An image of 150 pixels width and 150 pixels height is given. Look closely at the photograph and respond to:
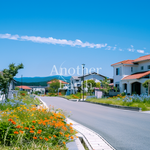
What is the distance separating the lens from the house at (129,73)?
3475 centimetres

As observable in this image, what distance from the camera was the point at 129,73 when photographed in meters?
37.6

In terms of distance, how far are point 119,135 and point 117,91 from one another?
102 feet

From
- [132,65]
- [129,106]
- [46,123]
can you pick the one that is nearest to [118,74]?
[132,65]

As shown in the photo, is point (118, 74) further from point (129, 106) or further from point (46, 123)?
point (46, 123)

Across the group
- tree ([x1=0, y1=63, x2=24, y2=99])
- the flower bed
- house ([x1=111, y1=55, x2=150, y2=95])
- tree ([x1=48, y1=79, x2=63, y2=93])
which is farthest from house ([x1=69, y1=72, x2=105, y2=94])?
the flower bed

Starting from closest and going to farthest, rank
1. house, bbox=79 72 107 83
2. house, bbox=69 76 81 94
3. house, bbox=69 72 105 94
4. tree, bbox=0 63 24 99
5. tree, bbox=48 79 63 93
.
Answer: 1. tree, bbox=0 63 24 99
2. house, bbox=69 72 105 94
3. house, bbox=79 72 107 83
4. house, bbox=69 76 81 94
5. tree, bbox=48 79 63 93

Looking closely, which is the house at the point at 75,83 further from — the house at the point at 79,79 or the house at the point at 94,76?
the house at the point at 94,76

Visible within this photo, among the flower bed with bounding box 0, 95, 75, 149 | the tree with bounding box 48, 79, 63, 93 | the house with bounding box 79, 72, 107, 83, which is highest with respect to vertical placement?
the house with bounding box 79, 72, 107, 83

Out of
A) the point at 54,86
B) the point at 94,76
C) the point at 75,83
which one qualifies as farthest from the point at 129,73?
the point at 54,86

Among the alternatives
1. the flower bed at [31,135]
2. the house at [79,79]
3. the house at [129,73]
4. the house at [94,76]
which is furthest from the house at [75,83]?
the flower bed at [31,135]

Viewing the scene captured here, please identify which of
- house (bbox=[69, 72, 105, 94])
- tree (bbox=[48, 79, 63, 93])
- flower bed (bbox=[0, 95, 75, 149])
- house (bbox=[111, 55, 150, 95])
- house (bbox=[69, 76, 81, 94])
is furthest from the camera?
tree (bbox=[48, 79, 63, 93])

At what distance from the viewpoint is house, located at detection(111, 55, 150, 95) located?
34750 millimetres

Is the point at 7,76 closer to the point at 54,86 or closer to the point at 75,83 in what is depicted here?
the point at 75,83

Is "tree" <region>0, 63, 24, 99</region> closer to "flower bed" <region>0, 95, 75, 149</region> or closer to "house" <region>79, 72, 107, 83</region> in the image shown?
"flower bed" <region>0, 95, 75, 149</region>
